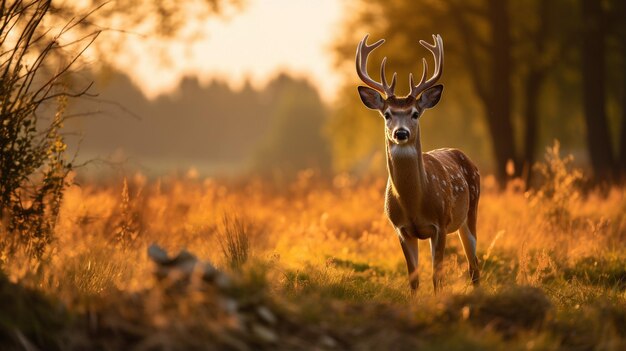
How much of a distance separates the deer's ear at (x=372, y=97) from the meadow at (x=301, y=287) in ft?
5.30

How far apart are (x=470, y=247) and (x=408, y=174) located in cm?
169

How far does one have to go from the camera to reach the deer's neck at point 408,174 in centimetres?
838

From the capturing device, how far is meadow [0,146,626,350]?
5.69 metres

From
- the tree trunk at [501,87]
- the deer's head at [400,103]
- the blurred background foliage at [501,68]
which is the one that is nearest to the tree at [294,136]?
the blurred background foliage at [501,68]

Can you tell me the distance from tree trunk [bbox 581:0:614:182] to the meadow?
23.4ft

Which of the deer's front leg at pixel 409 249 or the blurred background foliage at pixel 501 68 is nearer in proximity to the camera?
the deer's front leg at pixel 409 249

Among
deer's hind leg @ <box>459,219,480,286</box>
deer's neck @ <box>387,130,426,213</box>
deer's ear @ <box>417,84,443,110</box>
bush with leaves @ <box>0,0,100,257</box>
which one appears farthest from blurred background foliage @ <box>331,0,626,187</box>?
bush with leaves @ <box>0,0,100,257</box>

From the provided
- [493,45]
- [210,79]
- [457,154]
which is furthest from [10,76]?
[210,79]

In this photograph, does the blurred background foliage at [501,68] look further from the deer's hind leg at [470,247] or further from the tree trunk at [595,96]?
the deer's hind leg at [470,247]

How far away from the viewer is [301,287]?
25.7 feet

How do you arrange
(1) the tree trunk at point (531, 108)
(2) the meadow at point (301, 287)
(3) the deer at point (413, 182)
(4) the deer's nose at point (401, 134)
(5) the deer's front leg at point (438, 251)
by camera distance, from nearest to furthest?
1. (2) the meadow at point (301, 287)
2. (4) the deer's nose at point (401, 134)
3. (3) the deer at point (413, 182)
4. (5) the deer's front leg at point (438, 251)
5. (1) the tree trunk at point (531, 108)

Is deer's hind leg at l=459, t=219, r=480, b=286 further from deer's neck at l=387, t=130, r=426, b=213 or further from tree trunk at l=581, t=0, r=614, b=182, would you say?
tree trunk at l=581, t=0, r=614, b=182

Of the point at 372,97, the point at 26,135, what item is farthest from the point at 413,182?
the point at 26,135

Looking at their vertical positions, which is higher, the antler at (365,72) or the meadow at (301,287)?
the antler at (365,72)
